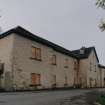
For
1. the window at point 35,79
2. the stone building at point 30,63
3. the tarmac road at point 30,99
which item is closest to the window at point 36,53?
the stone building at point 30,63

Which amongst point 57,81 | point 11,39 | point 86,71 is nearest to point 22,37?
point 11,39

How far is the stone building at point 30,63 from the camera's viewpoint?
25547mm

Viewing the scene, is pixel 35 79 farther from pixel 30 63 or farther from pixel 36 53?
pixel 36 53

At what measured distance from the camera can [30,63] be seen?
90.5ft

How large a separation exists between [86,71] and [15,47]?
24451 mm

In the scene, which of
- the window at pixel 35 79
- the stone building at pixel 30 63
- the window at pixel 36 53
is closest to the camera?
the stone building at pixel 30 63

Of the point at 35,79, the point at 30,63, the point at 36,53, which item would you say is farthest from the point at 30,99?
the point at 36,53

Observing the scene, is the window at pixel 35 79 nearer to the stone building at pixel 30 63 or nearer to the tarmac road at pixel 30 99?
the stone building at pixel 30 63

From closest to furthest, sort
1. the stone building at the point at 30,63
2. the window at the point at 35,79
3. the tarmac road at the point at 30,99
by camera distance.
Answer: the tarmac road at the point at 30,99, the stone building at the point at 30,63, the window at the point at 35,79

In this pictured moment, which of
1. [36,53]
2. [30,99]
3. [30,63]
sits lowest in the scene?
[30,99]

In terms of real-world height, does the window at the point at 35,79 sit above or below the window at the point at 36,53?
below

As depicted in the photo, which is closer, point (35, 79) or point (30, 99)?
point (30, 99)

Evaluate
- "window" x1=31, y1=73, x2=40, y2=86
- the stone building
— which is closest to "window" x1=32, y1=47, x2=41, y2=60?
the stone building

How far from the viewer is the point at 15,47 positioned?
25.8m
